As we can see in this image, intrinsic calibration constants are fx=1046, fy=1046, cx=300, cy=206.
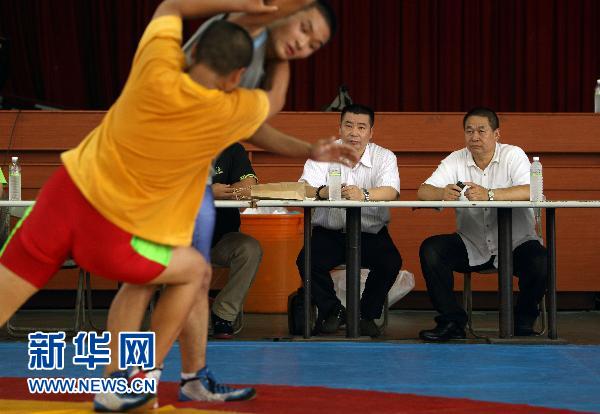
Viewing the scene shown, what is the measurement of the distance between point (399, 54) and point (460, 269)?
406 centimetres

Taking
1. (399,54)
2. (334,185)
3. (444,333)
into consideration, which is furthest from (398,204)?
(399,54)

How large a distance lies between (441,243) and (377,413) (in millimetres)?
2334

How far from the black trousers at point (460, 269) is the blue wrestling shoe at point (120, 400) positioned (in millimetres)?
2479

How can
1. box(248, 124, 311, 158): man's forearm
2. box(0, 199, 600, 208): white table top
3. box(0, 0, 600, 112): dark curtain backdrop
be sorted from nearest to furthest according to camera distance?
box(248, 124, 311, 158): man's forearm, box(0, 199, 600, 208): white table top, box(0, 0, 600, 112): dark curtain backdrop

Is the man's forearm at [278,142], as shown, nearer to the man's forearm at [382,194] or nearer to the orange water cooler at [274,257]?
the man's forearm at [382,194]

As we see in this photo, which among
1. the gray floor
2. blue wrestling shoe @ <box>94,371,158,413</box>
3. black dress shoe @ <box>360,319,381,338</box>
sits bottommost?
the gray floor

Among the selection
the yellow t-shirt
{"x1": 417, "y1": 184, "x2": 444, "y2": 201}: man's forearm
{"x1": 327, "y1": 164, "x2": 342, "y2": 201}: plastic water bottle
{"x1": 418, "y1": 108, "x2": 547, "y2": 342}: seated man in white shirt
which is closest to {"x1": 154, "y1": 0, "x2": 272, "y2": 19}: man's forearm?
the yellow t-shirt

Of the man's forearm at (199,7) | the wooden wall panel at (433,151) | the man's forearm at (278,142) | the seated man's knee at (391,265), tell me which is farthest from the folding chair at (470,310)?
the man's forearm at (199,7)

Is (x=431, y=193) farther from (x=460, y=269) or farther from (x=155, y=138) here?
(x=155, y=138)

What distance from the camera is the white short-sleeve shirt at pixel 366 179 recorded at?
17.1 feet

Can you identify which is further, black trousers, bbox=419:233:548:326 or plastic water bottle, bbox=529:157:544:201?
black trousers, bbox=419:233:548:326

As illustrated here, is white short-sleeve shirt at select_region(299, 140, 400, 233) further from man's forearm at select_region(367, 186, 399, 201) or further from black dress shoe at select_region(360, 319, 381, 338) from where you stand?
black dress shoe at select_region(360, 319, 381, 338)

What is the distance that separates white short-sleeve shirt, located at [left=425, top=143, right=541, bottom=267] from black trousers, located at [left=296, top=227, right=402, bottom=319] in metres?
0.37

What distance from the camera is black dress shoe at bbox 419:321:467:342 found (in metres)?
4.82
